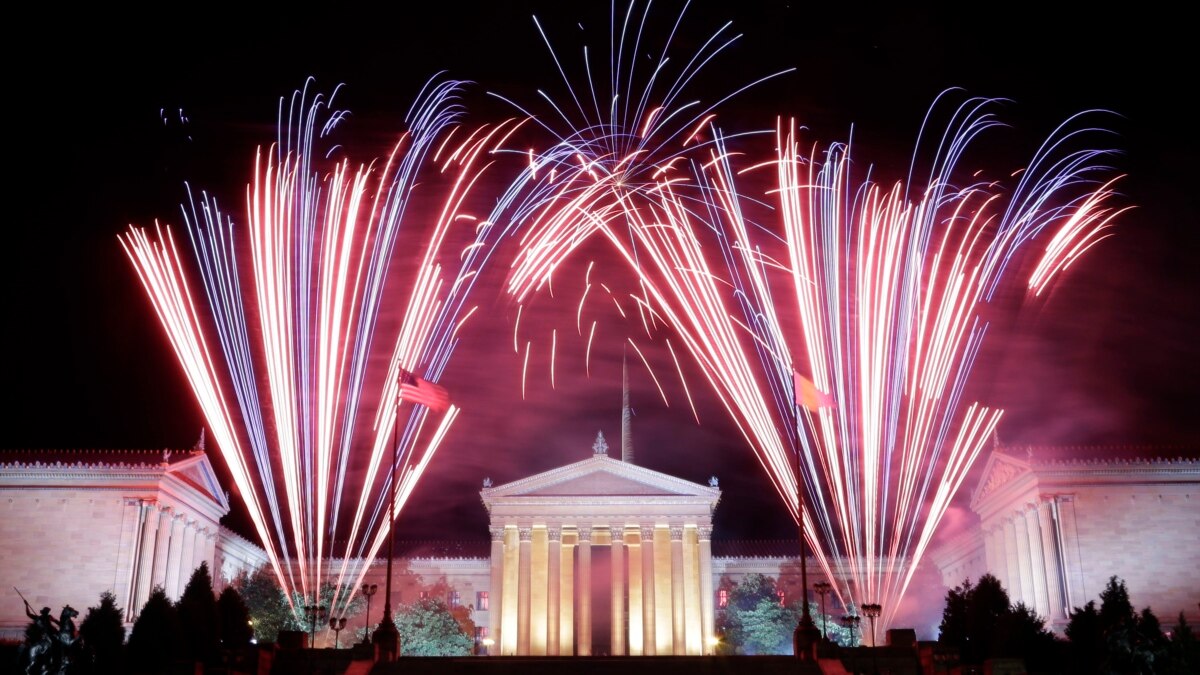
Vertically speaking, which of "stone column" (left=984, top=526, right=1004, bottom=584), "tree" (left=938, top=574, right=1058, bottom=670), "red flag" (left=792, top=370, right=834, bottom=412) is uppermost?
"red flag" (left=792, top=370, right=834, bottom=412)

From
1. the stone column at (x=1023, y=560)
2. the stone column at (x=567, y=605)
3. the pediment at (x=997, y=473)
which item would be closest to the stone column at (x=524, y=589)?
the stone column at (x=567, y=605)

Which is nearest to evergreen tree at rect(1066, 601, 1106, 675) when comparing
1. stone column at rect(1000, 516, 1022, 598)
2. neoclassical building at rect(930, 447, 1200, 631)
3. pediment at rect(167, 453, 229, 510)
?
neoclassical building at rect(930, 447, 1200, 631)

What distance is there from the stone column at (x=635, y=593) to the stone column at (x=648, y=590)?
0.22 metres

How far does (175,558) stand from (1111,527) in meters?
44.4

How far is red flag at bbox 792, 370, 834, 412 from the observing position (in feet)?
106

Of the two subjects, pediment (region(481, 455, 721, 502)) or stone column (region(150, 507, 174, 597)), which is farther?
pediment (region(481, 455, 721, 502))

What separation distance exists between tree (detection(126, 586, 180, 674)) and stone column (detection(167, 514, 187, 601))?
21.7 metres

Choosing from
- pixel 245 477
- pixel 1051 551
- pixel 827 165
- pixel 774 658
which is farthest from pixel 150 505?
pixel 1051 551

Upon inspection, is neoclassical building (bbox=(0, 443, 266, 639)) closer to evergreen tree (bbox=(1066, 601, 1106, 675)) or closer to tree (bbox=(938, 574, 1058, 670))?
tree (bbox=(938, 574, 1058, 670))

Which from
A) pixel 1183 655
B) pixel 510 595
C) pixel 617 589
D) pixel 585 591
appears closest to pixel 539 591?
pixel 510 595

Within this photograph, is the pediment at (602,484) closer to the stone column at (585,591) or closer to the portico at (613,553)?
the portico at (613,553)

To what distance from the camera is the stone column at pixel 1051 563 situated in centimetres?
5028

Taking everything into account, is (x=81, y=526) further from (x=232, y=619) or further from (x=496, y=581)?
(x=496, y=581)

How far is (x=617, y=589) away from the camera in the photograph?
68.9 meters
